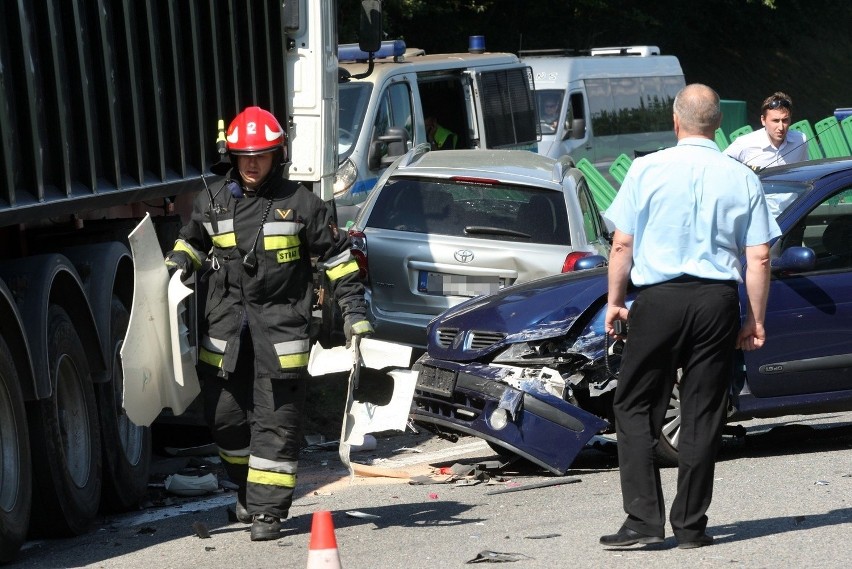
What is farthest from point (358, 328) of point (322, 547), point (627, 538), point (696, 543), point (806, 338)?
point (806, 338)

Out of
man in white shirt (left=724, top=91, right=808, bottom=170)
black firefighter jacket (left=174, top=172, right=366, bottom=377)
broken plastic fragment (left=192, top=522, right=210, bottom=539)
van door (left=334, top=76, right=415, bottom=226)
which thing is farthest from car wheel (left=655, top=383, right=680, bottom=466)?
van door (left=334, top=76, right=415, bottom=226)

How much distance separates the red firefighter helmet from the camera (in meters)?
6.49

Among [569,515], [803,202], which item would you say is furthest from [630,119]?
[569,515]

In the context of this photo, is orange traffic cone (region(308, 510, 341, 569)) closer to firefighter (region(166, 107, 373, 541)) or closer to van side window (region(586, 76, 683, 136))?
firefighter (region(166, 107, 373, 541))

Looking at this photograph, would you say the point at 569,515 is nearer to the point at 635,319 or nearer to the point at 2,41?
the point at 635,319

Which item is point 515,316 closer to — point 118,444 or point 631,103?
point 118,444

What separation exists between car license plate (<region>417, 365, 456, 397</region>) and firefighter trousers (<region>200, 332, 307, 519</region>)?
1.36 m

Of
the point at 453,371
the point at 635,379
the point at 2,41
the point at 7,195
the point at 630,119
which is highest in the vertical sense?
the point at 2,41

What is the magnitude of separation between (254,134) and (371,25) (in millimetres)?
6127

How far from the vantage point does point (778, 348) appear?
314 inches

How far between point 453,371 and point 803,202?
6.90ft

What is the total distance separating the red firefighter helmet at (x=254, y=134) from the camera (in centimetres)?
649

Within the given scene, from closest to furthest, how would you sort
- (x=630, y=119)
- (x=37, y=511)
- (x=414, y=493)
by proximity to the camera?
1. (x=37, y=511)
2. (x=414, y=493)
3. (x=630, y=119)

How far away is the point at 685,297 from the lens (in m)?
5.79
